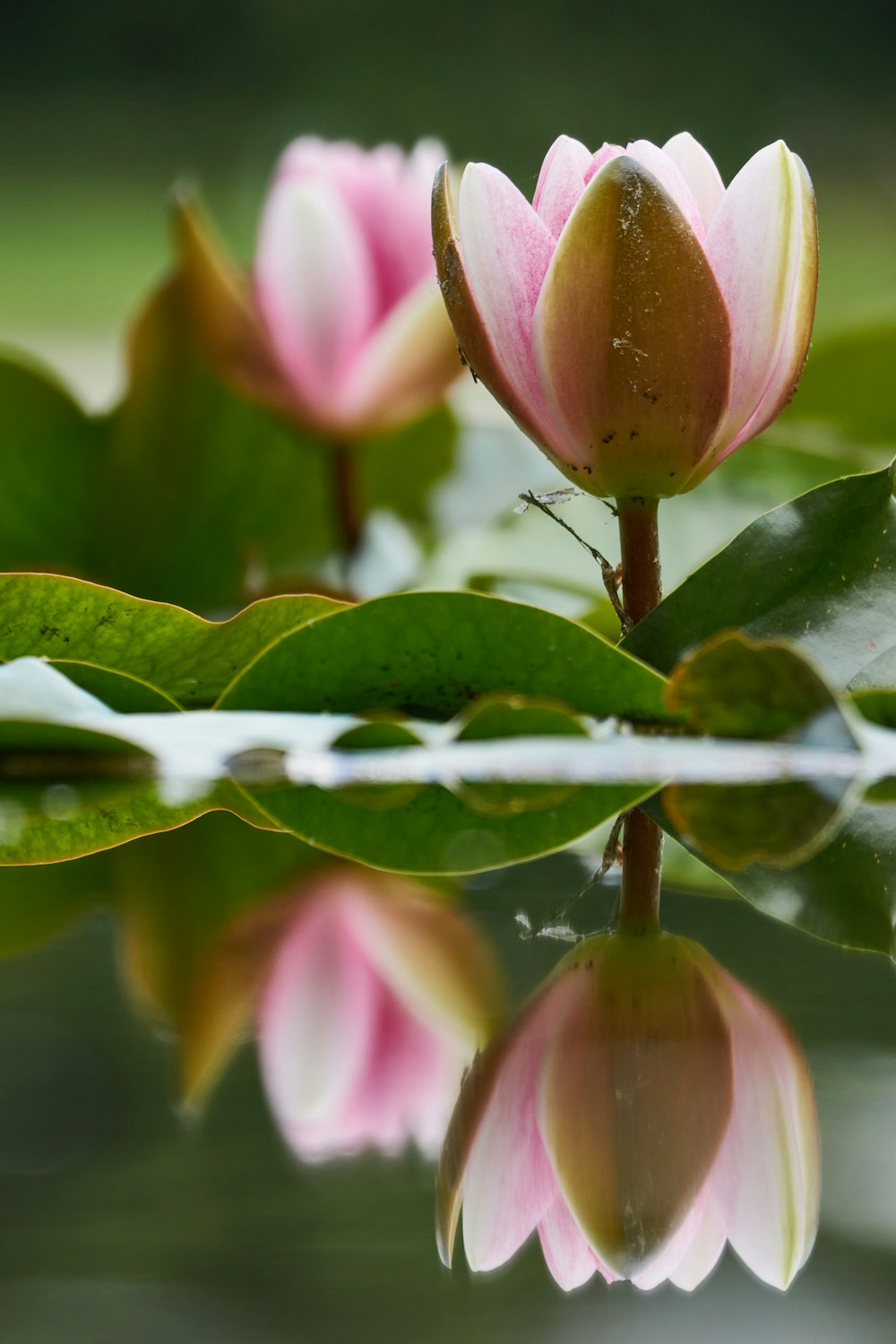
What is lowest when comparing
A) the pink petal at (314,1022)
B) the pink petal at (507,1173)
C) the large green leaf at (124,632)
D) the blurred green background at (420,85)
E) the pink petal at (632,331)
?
the pink petal at (507,1173)

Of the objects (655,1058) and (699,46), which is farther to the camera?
(699,46)

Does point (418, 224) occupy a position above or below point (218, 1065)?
above

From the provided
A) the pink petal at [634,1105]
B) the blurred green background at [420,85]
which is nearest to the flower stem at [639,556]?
the pink petal at [634,1105]

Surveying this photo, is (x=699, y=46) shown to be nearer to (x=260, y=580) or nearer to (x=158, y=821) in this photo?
(x=260, y=580)

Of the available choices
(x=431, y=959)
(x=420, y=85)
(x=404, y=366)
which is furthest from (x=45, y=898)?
(x=420, y=85)

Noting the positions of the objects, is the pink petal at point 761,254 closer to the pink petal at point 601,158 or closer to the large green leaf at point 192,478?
the pink petal at point 601,158

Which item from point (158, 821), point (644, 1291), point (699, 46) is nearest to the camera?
point (644, 1291)

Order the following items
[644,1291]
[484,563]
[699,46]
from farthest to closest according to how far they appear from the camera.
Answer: [699,46], [484,563], [644,1291]

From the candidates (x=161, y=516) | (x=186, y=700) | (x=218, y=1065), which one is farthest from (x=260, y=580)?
(x=218, y=1065)
